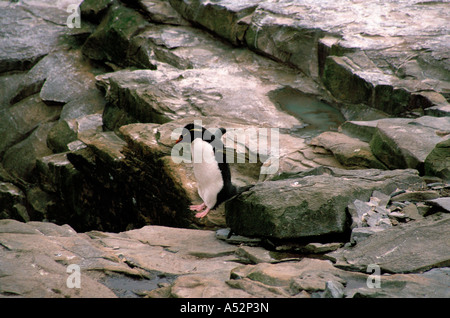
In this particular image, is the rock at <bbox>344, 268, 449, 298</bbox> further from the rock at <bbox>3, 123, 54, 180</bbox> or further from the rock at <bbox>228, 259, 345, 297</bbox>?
the rock at <bbox>3, 123, 54, 180</bbox>

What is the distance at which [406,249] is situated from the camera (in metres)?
4.11

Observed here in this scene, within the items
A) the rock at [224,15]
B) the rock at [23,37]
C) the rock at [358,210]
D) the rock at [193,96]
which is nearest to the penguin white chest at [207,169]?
the rock at [358,210]

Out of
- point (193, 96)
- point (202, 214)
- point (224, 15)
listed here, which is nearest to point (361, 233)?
point (202, 214)

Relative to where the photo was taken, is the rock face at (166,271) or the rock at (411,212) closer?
the rock face at (166,271)

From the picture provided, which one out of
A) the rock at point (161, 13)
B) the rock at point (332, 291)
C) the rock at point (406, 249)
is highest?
the rock at point (161, 13)

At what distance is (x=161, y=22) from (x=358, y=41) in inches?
190

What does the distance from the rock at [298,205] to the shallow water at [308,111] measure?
2.72 m

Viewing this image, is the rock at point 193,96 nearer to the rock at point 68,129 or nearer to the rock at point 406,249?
the rock at point 68,129

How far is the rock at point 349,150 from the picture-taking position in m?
6.46

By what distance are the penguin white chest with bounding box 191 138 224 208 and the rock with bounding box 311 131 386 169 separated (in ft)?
6.59

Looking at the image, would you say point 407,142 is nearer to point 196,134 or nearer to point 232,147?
point 232,147

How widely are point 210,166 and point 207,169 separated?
6 centimetres

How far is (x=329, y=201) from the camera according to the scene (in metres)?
4.79
